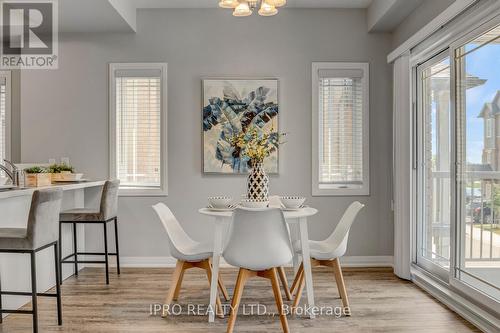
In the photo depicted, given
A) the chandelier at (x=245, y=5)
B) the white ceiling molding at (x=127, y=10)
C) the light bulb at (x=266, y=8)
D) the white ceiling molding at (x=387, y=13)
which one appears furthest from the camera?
the white ceiling molding at (x=127, y=10)

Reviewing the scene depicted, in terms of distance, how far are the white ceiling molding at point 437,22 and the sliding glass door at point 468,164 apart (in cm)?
20

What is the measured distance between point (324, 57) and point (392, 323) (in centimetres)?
297

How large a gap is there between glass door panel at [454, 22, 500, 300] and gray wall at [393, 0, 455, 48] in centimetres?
48

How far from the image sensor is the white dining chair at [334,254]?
10.1 ft

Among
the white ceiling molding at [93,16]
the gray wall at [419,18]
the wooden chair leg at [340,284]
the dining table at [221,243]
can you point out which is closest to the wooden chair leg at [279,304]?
the dining table at [221,243]

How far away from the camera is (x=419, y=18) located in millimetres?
3900

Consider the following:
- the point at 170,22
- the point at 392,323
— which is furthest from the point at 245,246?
the point at 170,22

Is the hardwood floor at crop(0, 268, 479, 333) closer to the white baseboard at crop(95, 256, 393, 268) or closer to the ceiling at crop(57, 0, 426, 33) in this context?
the white baseboard at crop(95, 256, 393, 268)

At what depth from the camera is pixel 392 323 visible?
2.93 meters

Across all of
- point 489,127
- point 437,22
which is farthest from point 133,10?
point 489,127

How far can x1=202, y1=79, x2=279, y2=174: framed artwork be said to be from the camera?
457 cm

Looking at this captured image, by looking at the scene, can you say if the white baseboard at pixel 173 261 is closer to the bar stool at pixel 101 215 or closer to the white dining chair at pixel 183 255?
the bar stool at pixel 101 215

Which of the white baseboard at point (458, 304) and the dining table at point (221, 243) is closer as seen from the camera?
the white baseboard at point (458, 304)

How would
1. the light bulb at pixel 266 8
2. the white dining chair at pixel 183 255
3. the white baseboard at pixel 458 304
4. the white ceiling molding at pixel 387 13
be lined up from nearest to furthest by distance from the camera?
1. the white baseboard at pixel 458 304
2. the white dining chair at pixel 183 255
3. the light bulb at pixel 266 8
4. the white ceiling molding at pixel 387 13
